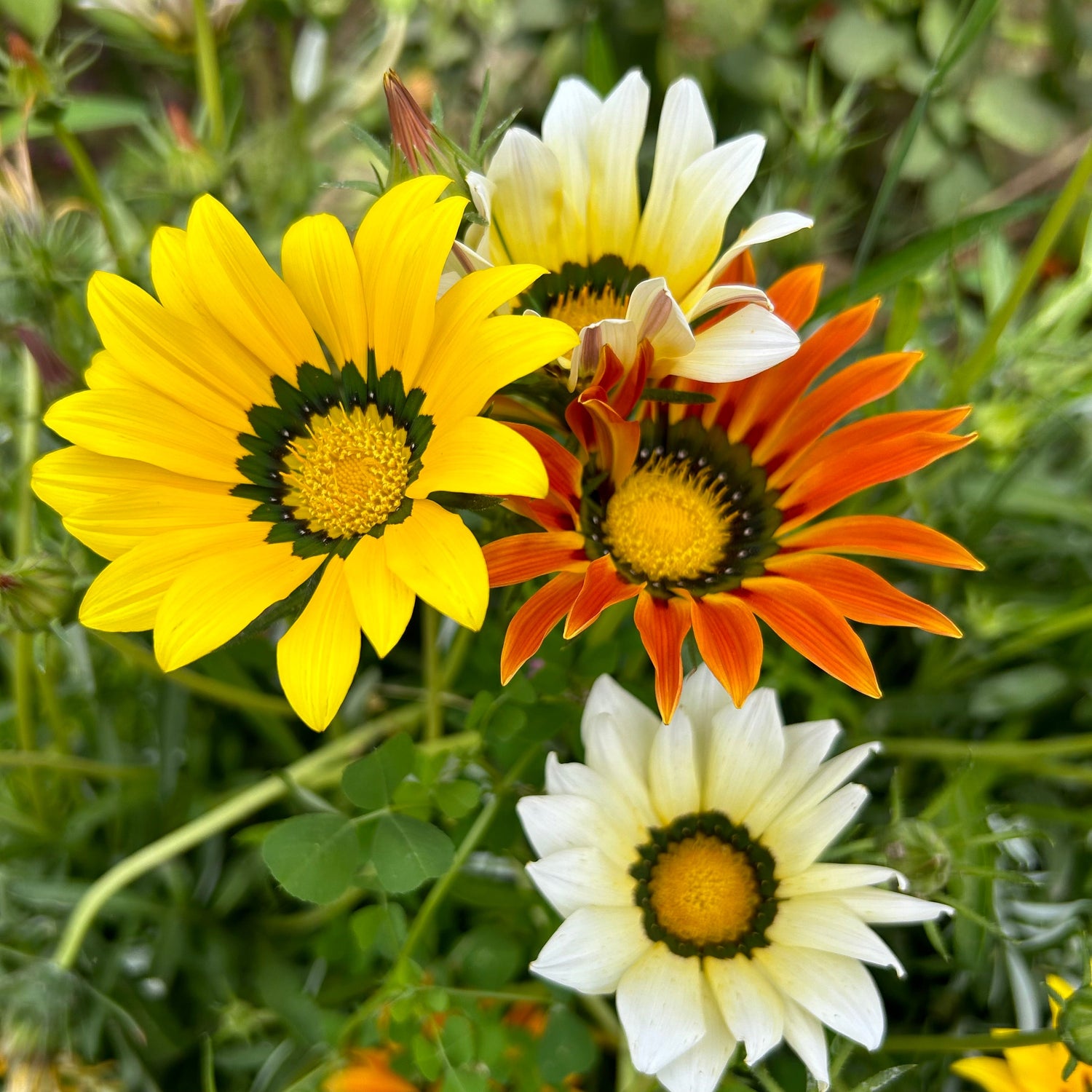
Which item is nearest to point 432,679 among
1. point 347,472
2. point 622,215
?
point 347,472

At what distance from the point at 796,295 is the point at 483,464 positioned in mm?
327

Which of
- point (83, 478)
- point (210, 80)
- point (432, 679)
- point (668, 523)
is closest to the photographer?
point (83, 478)

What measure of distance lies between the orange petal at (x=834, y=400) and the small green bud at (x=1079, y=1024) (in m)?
0.44

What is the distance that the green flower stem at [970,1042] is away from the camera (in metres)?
0.72

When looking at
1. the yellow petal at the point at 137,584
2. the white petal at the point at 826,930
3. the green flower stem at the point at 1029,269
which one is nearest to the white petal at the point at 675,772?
the white petal at the point at 826,930

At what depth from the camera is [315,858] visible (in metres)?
0.73

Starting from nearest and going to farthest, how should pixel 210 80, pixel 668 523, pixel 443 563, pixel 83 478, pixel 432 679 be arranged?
pixel 443 563 → pixel 83 478 → pixel 668 523 → pixel 432 679 → pixel 210 80

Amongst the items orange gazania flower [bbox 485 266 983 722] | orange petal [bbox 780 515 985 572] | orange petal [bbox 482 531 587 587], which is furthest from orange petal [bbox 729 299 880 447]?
orange petal [bbox 482 531 587 587]

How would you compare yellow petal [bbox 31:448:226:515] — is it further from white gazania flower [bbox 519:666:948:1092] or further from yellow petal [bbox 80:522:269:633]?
white gazania flower [bbox 519:666:948:1092]

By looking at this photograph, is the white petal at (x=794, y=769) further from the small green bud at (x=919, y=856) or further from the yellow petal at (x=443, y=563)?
the yellow petal at (x=443, y=563)

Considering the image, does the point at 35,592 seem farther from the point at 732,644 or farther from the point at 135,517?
the point at 732,644

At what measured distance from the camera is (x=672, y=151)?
29.3 inches

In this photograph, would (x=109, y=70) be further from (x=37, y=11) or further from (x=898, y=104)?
(x=898, y=104)

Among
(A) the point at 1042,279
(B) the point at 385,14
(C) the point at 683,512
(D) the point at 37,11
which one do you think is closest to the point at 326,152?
(B) the point at 385,14
